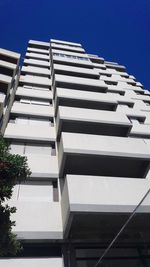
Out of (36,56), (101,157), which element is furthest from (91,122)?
→ (36,56)

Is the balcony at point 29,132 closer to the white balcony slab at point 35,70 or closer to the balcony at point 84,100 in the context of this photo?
the balcony at point 84,100

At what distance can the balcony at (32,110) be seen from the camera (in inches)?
741

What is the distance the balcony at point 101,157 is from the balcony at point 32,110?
5347 millimetres

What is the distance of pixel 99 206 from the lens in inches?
398

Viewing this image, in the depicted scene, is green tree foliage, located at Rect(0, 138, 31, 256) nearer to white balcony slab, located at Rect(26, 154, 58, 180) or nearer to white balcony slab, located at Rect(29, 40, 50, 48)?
white balcony slab, located at Rect(26, 154, 58, 180)

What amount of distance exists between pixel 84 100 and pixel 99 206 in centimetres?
1077

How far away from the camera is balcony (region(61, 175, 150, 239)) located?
10.1 m

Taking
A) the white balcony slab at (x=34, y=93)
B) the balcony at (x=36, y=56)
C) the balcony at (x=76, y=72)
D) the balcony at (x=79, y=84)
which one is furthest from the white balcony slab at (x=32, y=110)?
the balcony at (x=36, y=56)

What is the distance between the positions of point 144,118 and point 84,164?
10.7 metres

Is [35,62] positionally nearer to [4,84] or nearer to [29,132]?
[4,84]

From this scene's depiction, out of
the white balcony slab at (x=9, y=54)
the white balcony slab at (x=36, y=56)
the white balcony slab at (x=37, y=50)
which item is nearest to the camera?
the white balcony slab at (x=9, y=54)

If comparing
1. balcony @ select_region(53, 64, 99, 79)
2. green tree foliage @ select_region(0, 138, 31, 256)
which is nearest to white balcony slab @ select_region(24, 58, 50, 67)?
balcony @ select_region(53, 64, 99, 79)

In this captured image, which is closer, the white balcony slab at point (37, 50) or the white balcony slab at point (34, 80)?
the white balcony slab at point (34, 80)

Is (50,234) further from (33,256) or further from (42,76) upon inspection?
(42,76)
